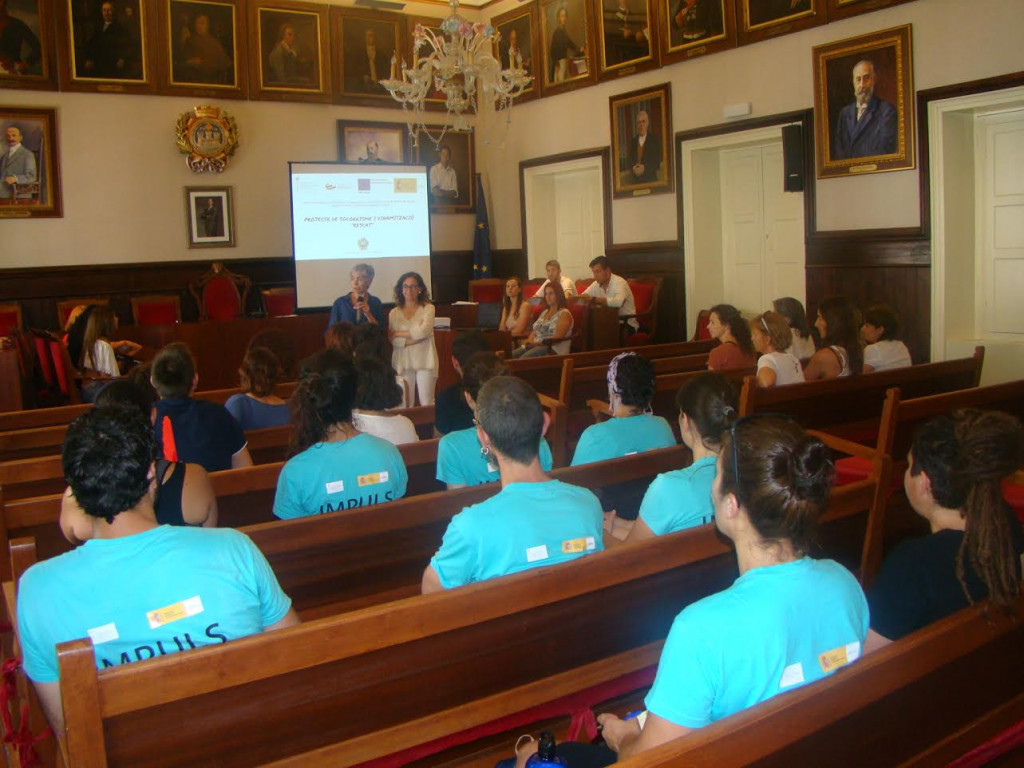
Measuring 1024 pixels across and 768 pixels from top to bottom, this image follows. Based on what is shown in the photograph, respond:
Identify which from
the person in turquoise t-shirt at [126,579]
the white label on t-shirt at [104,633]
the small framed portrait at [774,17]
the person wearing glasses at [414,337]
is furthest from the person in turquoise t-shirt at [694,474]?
the small framed portrait at [774,17]

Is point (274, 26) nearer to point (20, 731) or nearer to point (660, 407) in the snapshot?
point (660, 407)

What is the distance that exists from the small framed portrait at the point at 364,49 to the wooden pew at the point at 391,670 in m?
11.0

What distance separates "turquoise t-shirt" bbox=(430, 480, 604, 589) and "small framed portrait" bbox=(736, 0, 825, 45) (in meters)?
7.94

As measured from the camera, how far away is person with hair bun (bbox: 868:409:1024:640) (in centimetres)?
→ 200

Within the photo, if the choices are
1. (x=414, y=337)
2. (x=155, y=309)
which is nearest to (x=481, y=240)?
(x=155, y=309)

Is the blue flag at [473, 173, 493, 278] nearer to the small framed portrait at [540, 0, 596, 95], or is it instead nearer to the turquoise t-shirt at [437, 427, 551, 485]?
the small framed portrait at [540, 0, 596, 95]

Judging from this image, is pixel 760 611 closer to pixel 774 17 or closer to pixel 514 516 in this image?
pixel 514 516

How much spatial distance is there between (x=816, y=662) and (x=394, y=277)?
406 inches

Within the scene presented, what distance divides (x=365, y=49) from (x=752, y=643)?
39.1 feet

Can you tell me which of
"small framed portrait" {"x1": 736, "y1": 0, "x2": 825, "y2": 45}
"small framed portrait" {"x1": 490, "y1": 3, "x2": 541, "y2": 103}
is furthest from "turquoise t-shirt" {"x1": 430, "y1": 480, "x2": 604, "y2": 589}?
"small framed portrait" {"x1": 490, "y1": 3, "x2": 541, "y2": 103}

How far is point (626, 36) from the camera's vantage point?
1102 centimetres

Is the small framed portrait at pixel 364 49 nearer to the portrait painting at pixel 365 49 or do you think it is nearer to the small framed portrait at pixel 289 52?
the portrait painting at pixel 365 49

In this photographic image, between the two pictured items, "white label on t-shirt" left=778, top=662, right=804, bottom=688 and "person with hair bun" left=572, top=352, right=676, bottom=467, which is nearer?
"white label on t-shirt" left=778, top=662, right=804, bottom=688

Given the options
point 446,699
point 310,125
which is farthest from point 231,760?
point 310,125
